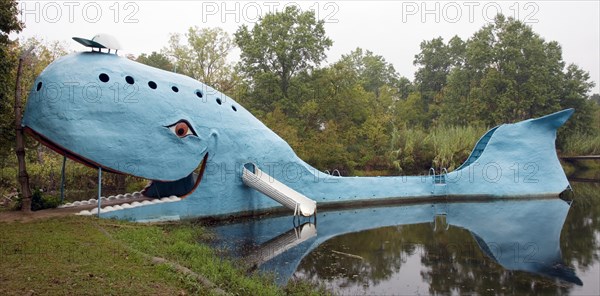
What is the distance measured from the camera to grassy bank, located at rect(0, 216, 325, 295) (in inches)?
234

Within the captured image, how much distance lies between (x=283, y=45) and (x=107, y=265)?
2230cm

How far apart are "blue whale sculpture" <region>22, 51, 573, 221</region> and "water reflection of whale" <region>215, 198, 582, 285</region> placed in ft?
3.89

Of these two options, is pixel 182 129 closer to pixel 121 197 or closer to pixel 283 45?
pixel 121 197

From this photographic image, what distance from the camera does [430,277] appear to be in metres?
9.37

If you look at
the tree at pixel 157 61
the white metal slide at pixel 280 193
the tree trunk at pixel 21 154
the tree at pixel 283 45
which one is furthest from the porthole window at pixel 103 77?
the tree at pixel 157 61

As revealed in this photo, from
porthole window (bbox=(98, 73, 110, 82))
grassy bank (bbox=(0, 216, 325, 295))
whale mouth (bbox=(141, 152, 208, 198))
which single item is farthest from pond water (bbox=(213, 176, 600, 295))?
porthole window (bbox=(98, 73, 110, 82))

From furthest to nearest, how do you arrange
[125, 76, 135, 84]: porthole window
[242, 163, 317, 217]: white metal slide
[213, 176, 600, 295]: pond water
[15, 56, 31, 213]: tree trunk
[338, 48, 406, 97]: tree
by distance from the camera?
[338, 48, 406, 97]: tree < [242, 163, 317, 217]: white metal slide < [125, 76, 135, 84]: porthole window < [15, 56, 31, 213]: tree trunk < [213, 176, 600, 295]: pond water

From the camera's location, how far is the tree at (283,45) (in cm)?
2803

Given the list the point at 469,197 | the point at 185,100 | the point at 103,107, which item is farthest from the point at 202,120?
the point at 469,197

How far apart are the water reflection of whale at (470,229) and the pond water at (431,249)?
3cm

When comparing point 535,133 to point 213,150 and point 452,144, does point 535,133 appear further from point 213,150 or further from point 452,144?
point 213,150

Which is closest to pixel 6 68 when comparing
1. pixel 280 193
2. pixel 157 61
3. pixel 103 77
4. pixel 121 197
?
pixel 103 77

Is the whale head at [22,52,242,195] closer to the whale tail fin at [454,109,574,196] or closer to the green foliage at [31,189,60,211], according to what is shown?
the green foliage at [31,189,60,211]

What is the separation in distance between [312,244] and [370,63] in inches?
1665
